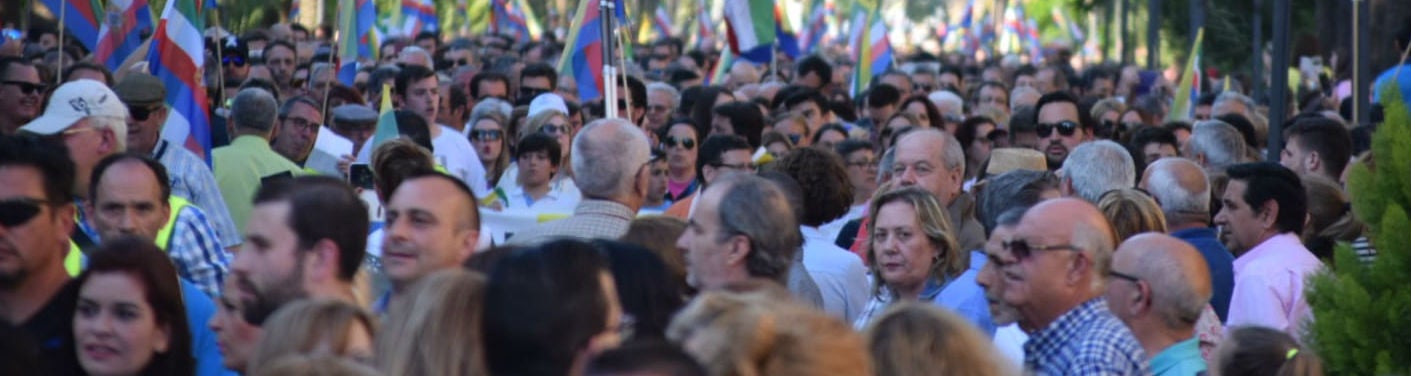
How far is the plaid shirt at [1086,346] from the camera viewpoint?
560cm

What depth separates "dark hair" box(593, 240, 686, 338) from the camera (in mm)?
5047

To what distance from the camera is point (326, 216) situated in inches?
223

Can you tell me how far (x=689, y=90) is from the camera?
57.3 ft

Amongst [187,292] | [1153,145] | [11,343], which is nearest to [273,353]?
[11,343]

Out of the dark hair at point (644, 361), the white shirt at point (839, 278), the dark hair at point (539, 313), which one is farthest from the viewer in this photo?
the white shirt at point (839, 278)

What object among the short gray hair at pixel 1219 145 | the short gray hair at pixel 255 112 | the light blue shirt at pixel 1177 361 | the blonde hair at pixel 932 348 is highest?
the short gray hair at pixel 255 112

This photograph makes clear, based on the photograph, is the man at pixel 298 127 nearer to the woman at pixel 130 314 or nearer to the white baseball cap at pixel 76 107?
the white baseball cap at pixel 76 107

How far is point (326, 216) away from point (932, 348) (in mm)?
1703

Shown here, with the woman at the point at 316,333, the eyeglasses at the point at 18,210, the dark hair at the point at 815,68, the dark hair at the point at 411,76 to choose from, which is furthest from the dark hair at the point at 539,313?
the dark hair at the point at 815,68

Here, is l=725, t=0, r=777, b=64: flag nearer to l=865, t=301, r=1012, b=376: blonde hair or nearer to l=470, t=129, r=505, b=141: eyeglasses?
l=470, t=129, r=505, b=141: eyeglasses

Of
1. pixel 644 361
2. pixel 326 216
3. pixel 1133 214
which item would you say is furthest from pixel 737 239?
pixel 644 361

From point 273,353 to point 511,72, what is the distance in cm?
1582

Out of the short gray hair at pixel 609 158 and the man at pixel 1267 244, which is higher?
the short gray hair at pixel 609 158

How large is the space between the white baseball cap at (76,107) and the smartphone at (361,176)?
1652 mm
